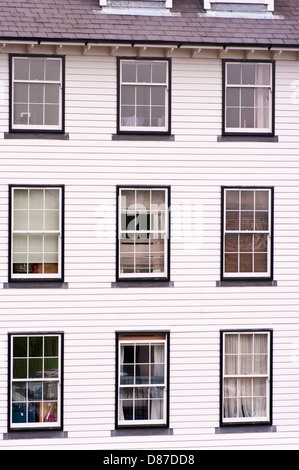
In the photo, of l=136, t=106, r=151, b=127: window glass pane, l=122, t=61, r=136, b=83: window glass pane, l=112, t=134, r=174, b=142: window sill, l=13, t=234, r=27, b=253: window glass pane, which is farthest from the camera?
l=136, t=106, r=151, b=127: window glass pane

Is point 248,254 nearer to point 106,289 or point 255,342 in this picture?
point 255,342

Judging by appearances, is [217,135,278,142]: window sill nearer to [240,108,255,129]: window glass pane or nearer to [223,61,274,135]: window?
[223,61,274,135]: window

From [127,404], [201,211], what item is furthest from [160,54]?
[127,404]

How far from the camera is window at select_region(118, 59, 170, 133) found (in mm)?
19109

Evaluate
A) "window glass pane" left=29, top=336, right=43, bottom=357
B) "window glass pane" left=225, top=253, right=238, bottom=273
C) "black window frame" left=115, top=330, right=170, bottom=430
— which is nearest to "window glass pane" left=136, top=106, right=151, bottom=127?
"window glass pane" left=225, top=253, right=238, bottom=273

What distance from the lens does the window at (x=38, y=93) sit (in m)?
18.8

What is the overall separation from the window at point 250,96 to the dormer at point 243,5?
153 centimetres

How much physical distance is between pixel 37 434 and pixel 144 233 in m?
5.29

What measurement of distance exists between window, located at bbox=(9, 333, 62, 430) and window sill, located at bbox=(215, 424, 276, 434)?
389 cm

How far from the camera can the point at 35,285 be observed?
18703mm

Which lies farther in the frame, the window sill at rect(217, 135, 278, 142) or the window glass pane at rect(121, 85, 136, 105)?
the window sill at rect(217, 135, 278, 142)

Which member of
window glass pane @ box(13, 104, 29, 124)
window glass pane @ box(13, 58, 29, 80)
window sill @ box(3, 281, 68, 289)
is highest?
window glass pane @ box(13, 58, 29, 80)

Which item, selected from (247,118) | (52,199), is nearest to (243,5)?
(247,118)

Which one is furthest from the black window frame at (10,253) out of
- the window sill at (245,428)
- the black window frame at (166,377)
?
the window sill at (245,428)
